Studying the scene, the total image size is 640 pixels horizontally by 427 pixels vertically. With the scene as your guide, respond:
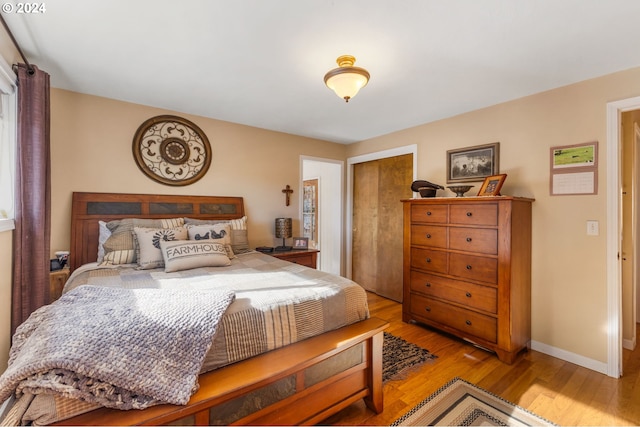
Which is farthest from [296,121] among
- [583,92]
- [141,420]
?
[141,420]

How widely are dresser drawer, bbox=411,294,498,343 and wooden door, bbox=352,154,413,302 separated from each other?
34.3 inches

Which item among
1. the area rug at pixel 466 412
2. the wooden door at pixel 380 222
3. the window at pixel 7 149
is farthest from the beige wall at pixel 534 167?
the area rug at pixel 466 412

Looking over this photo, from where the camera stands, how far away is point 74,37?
1.81 metres

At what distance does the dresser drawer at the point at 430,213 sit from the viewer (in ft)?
9.15

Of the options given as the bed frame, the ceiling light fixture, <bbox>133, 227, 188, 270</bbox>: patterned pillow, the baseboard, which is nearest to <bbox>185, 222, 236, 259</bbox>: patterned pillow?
<bbox>133, 227, 188, 270</bbox>: patterned pillow

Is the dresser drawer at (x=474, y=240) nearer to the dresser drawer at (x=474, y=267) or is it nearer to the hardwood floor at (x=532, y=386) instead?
the dresser drawer at (x=474, y=267)

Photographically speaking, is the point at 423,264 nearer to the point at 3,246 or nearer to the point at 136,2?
the point at 136,2

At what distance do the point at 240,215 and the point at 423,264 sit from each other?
7.37 ft

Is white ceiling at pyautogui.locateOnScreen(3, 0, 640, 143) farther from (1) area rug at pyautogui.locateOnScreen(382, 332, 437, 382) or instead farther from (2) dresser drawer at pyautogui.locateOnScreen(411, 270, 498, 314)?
(1) area rug at pyautogui.locateOnScreen(382, 332, 437, 382)

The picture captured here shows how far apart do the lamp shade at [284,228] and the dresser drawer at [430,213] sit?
1573 millimetres

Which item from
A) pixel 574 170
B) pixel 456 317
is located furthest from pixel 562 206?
pixel 456 317

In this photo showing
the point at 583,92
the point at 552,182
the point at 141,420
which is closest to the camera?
the point at 141,420

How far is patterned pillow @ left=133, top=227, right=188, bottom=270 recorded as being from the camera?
2322 millimetres

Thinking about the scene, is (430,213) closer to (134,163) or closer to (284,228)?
(284,228)
